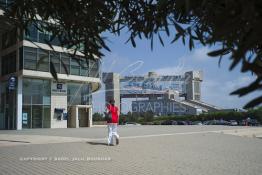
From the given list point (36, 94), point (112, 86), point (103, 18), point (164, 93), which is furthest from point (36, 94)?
point (164, 93)

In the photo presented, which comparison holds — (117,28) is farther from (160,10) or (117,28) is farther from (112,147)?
(112,147)

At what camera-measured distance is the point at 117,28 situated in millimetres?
4012

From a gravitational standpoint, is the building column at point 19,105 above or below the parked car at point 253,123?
above

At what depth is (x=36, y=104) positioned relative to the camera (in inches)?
1925

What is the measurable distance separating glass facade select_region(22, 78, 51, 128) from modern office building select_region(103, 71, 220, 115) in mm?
71280

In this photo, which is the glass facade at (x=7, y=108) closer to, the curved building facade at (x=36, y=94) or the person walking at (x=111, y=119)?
the curved building facade at (x=36, y=94)

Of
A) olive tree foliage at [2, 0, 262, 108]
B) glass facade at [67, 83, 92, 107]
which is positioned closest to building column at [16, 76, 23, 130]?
glass facade at [67, 83, 92, 107]

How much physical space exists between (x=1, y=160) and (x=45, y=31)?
30.8 feet

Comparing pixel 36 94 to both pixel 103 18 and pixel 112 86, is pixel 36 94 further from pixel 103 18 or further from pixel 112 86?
pixel 112 86

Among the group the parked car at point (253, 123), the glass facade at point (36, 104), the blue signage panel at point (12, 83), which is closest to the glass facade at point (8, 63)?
the blue signage panel at point (12, 83)

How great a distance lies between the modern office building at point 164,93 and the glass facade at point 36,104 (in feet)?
234

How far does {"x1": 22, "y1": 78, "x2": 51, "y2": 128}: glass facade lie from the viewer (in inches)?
1885

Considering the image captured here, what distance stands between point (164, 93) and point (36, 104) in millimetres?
93439

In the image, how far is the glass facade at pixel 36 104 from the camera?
47875 millimetres
